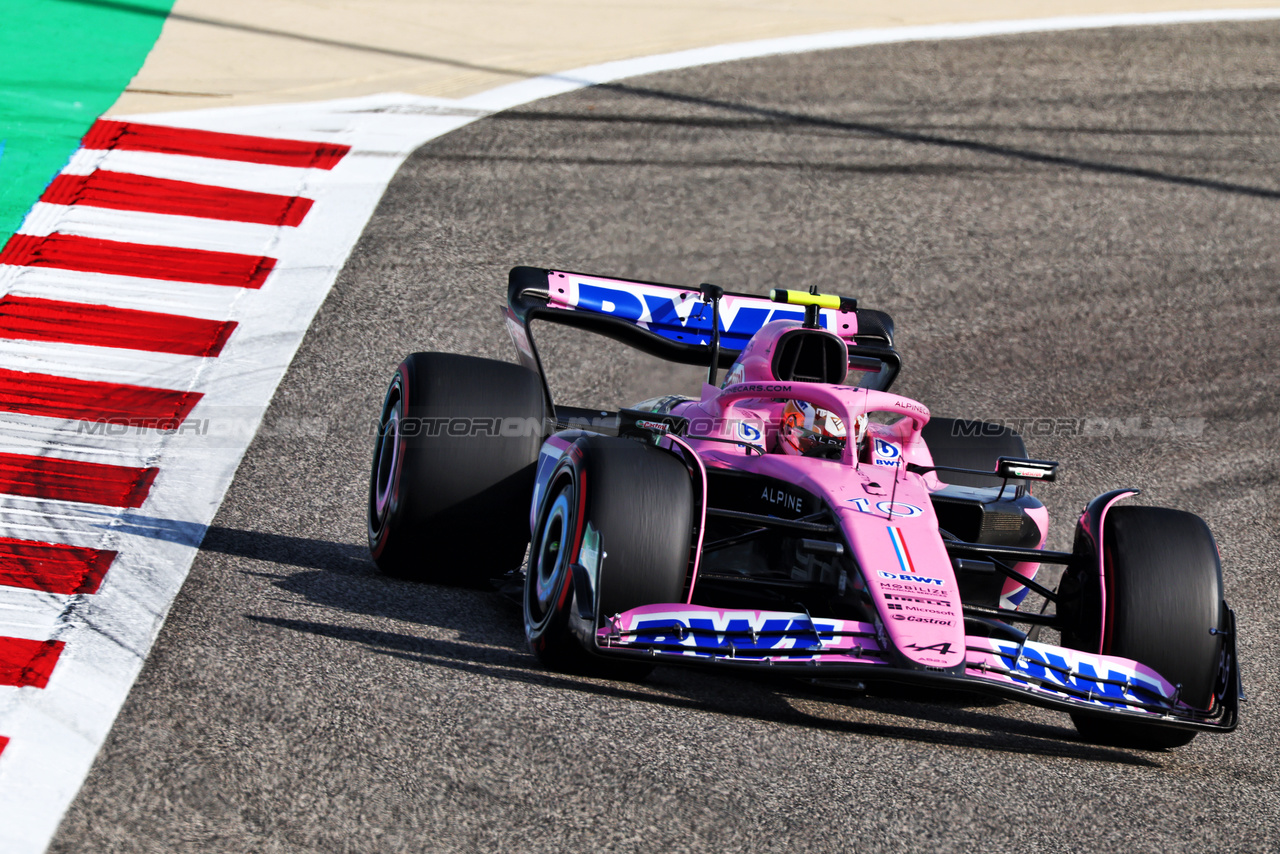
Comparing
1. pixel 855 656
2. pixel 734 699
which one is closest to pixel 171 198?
pixel 734 699

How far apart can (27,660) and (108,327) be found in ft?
14.2

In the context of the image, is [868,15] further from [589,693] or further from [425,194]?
[589,693]

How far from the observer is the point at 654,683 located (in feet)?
17.4

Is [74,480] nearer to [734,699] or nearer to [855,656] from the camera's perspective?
[734,699]

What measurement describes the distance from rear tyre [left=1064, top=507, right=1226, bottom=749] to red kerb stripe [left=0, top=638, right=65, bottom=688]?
3.69 meters

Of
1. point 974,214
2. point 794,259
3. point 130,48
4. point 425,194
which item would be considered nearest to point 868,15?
point 974,214

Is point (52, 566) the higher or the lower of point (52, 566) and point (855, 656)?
the lower

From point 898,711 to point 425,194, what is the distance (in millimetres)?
7361

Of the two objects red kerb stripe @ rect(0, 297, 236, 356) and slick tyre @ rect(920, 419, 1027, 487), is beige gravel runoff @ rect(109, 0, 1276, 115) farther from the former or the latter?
slick tyre @ rect(920, 419, 1027, 487)

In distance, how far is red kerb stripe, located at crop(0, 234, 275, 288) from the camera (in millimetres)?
9586

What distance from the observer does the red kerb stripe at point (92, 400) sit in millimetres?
8031

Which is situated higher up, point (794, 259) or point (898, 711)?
point (794, 259)

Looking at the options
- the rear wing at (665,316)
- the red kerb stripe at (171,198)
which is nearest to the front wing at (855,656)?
the rear wing at (665,316)

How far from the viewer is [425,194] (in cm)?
1162
